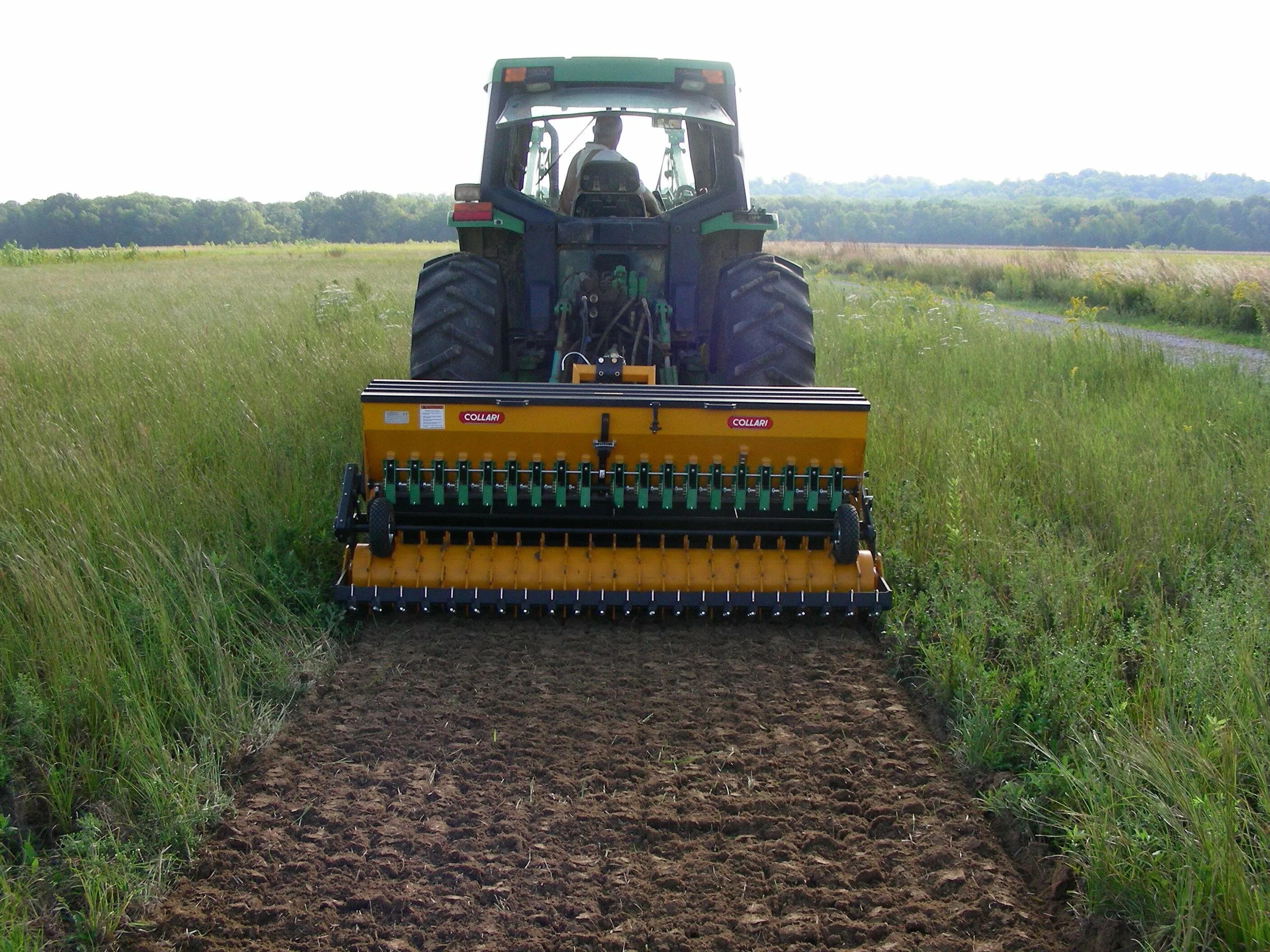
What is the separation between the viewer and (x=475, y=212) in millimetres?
5516

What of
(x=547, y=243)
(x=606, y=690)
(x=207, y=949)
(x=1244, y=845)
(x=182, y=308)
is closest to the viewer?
(x=207, y=949)

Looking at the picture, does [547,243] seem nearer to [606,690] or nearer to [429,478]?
[429,478]

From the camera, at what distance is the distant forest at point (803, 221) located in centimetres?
5716

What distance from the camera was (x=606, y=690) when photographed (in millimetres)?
4109

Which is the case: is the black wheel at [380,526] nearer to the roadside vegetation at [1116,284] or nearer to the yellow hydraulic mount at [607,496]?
the yellow hydraulic mount at [607,496]

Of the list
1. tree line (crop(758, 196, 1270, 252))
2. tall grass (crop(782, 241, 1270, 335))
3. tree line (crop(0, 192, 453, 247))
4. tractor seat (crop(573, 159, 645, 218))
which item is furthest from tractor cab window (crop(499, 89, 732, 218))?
tree line (crop(0, 192, 453, 247))

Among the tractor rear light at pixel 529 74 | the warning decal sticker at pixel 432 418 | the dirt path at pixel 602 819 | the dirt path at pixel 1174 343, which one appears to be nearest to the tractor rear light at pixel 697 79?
the tractor rear light at pixel 529 74

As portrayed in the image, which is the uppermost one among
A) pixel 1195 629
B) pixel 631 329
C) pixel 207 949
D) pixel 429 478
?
pixel 631 329

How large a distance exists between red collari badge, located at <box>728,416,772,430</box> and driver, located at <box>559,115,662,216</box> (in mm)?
2298

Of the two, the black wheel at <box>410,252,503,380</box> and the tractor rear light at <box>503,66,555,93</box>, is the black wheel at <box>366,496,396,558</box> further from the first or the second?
the tractor rear light at <box>503,66,555,93</box>

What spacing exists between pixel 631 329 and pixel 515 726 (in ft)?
8.67

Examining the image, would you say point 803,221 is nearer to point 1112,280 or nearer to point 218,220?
point 218,220

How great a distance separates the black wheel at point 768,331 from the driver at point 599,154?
1.23 metres

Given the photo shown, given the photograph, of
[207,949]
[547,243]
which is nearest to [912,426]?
[547,243]
